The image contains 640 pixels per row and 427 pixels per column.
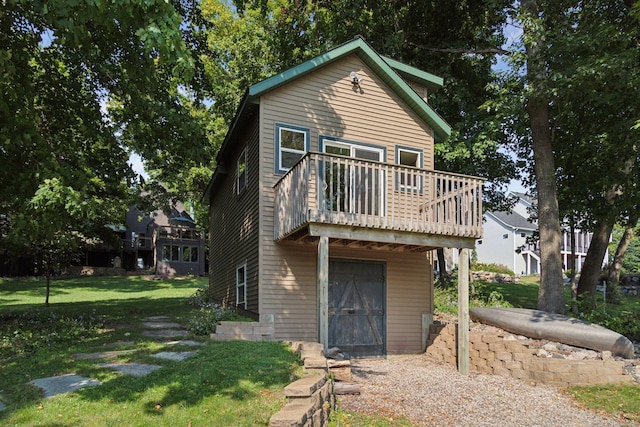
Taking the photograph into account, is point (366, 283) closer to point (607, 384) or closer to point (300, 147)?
point (300, 147)

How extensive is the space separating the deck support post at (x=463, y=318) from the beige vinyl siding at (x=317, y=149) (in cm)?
198

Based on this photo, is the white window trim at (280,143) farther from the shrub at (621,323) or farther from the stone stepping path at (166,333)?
the shrub at (621,323)

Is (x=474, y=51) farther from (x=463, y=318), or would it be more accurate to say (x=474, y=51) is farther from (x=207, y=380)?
(x=207, y=380)

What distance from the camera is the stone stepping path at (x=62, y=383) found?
19.3 feet

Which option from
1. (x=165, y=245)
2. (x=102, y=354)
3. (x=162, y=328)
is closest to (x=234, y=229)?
(x=162, y=328)

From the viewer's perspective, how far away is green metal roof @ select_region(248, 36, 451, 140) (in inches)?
438

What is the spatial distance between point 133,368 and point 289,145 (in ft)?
20.8

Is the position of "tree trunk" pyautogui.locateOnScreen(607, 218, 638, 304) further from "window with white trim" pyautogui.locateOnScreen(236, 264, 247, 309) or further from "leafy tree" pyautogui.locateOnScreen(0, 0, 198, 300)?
"leafy tree" pyautogui.locateOnScreen(0, 0, 198, 300)

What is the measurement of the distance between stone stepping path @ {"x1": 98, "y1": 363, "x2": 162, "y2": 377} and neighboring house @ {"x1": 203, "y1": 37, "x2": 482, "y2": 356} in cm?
333

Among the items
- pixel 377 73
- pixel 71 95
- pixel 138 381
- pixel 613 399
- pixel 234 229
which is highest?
pixel 377 73

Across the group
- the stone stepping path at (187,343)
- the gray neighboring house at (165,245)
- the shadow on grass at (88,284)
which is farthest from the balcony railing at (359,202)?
the gray neighboring house at (165,245)

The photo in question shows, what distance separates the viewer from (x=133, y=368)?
22.9 feet

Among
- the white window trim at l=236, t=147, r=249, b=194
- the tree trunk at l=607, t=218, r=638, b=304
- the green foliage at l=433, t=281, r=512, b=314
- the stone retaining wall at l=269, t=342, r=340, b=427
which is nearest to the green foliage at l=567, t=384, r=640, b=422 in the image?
the stone retaining wall at l=269, t=342, r=340, b=427

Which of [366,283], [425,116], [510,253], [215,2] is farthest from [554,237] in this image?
[510,253]
